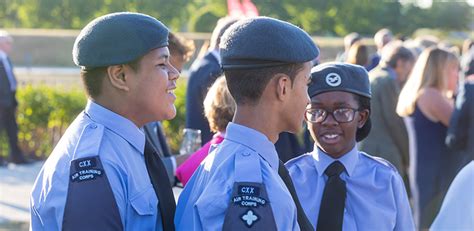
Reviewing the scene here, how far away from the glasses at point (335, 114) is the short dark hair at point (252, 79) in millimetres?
1074

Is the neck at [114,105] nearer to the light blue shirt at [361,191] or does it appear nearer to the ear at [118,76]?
the ear at [118,76]

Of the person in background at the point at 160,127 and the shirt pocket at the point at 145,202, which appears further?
the person in background at the point at 160,127

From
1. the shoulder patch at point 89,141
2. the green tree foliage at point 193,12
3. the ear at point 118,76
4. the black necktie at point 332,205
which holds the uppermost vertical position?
the ear at point 118,76

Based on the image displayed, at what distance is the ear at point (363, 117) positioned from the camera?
3695 mm

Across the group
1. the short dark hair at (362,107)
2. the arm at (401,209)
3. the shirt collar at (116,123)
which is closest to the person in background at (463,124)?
the short dark hair at (362,107)

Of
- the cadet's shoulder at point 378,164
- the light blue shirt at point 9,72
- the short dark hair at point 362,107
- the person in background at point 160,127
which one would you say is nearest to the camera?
the cadet's shoulder at point 378,164

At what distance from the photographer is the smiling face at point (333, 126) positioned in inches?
142

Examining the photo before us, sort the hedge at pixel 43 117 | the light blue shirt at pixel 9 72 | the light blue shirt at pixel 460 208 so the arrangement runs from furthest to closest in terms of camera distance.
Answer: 1. the hedge at pixel 43 117
2. the light blue shirt at pixel 9 72
3. the light blue shirt at pixel 460 208

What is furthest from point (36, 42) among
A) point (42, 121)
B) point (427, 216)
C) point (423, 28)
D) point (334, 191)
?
point (423, 28)

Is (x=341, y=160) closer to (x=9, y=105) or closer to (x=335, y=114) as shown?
(x=335, y=114)

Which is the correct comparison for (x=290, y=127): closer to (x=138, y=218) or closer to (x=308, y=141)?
(x=138, y=218)

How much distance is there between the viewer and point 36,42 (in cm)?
2930

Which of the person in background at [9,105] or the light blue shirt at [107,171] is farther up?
the light blue shirt at [107,171]

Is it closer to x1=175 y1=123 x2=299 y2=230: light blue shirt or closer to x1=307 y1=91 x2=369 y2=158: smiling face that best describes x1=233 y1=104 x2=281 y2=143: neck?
x1=175 y1=123 x2=299 y2=230: light blue shirt
